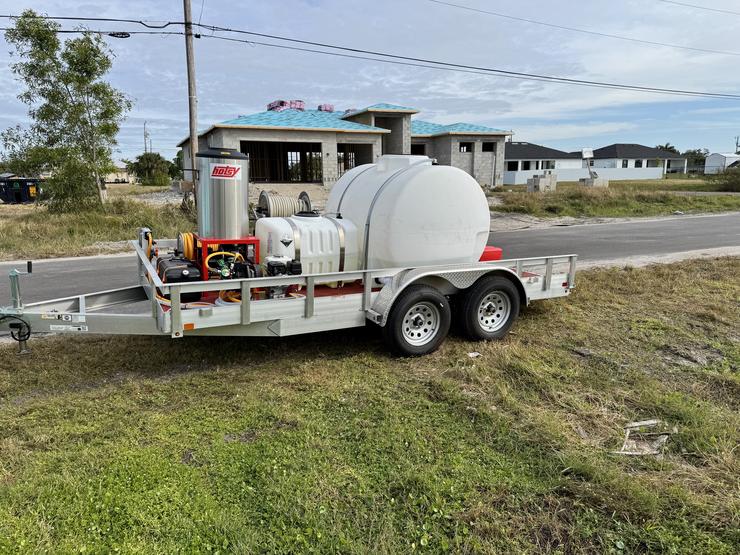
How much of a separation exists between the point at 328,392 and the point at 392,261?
5.43 feet

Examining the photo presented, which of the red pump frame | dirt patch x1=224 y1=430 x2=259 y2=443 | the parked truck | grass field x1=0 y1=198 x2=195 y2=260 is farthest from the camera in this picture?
grass field x1=0 y1=198 x2=195 y2=260

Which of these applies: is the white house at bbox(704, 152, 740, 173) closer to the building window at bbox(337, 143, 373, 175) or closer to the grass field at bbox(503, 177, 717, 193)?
the grass field at bbox(503, 177, 717, 193)

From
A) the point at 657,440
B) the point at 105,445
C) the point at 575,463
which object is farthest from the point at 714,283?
the point at 105,445

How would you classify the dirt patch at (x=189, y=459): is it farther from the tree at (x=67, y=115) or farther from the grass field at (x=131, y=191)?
the grass field at (x=131, y=191)

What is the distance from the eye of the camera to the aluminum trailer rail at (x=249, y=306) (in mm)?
4316

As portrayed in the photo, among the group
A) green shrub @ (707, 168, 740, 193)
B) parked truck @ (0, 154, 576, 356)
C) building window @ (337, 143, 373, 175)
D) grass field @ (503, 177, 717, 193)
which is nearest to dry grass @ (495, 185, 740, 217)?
grass field @ (503, 177, 717, 193)

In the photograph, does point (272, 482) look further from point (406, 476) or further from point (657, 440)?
point (657, 440)

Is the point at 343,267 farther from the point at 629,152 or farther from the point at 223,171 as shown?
the point at 629,152

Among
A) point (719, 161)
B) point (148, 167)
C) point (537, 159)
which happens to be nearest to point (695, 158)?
point (719, 161)

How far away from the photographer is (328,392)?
4566 millimetres

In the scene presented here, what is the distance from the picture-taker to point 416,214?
552cm

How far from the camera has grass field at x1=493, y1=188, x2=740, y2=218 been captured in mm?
23141

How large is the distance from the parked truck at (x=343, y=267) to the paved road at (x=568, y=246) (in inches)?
141

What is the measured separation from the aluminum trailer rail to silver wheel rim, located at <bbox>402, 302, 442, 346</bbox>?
288 mm
